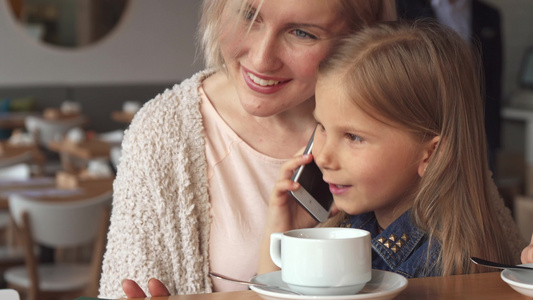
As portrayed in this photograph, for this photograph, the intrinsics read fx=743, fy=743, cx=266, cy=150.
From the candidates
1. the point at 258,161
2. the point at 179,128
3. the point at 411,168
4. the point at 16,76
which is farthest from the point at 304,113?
the point at 16,76

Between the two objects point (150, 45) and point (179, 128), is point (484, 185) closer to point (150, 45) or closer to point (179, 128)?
point (179, 128)

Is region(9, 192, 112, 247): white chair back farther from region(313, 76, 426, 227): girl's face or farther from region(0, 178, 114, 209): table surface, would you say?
region(313, 76, 426, 227): girl's face

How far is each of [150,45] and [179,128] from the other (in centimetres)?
657

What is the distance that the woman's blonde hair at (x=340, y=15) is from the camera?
48.9 inches

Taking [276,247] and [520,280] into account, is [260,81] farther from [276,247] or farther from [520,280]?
[520,280]

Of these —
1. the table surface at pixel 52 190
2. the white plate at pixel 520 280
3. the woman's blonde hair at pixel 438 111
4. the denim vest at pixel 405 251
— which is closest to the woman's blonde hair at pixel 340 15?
the woman's blonde hair at pixel 438 111

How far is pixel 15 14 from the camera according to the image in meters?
7.30

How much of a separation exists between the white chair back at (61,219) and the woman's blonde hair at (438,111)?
77.2 inches

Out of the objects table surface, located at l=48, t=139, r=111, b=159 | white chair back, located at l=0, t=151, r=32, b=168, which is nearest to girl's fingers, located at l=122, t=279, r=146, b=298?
white chair back, located at l=0, t=151, r=32, b=168

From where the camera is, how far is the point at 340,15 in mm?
1237

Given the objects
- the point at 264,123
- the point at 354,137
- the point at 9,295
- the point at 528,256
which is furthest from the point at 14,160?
the point at 528,256

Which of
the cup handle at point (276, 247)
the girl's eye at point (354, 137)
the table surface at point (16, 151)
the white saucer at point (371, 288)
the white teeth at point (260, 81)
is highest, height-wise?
the table surface at point (16, 151)

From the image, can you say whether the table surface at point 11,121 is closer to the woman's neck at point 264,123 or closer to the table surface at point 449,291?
the woman's neck at point 264,123

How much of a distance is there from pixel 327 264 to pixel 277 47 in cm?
60
